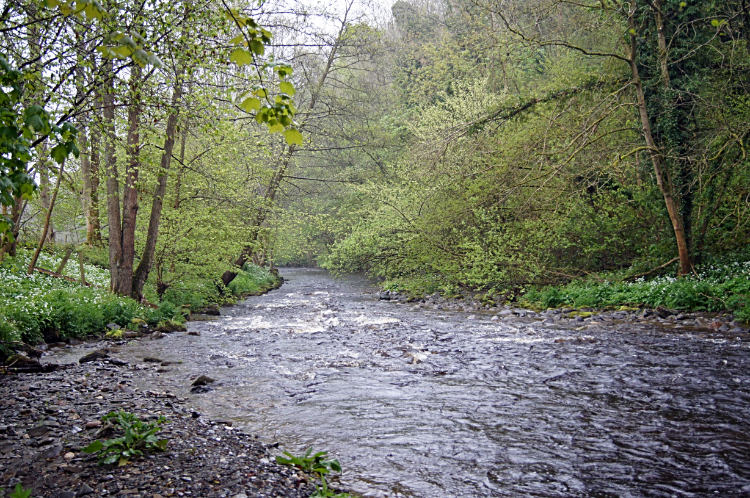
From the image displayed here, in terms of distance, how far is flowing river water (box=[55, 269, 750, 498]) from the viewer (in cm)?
502

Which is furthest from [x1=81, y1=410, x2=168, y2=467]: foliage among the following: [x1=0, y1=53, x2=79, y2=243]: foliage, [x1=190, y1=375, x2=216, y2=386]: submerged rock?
[x1=190, y1=375, x2=216, y2=386]: submerged rock

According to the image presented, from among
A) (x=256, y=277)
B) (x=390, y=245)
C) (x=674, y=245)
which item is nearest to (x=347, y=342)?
(x=674, y=245)

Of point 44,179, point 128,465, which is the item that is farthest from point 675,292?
point 44,179

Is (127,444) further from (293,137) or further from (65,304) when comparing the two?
(65,304)

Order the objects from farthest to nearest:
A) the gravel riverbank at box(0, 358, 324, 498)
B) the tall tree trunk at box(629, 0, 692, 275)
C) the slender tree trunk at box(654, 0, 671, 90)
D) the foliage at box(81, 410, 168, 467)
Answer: the tall tree trunk at box(629, 0, 692, 275) < the slender tree trunk at box(654, 0, 671, 90) < the foliage at box(81, 410, 168, 467) < the gravel riverbank at box(0, 358, 324, 498)

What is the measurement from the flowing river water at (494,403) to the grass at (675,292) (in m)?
1.91

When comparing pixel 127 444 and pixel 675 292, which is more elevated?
pixel 127 444

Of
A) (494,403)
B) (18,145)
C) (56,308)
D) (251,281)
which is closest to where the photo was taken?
(18,145)

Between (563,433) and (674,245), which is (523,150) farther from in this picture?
(563,433)

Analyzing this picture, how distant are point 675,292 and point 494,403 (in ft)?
30.2

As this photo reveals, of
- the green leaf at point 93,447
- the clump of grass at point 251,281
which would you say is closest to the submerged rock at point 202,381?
the green leaf at point 93,447

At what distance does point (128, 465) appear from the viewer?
4.34 metres

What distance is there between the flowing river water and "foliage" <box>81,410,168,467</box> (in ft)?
4.80

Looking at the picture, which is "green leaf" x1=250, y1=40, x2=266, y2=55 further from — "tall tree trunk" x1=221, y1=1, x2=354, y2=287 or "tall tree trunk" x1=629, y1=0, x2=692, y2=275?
"tall tree trunk" x1=221, y1=1, x2=354, y2=287
